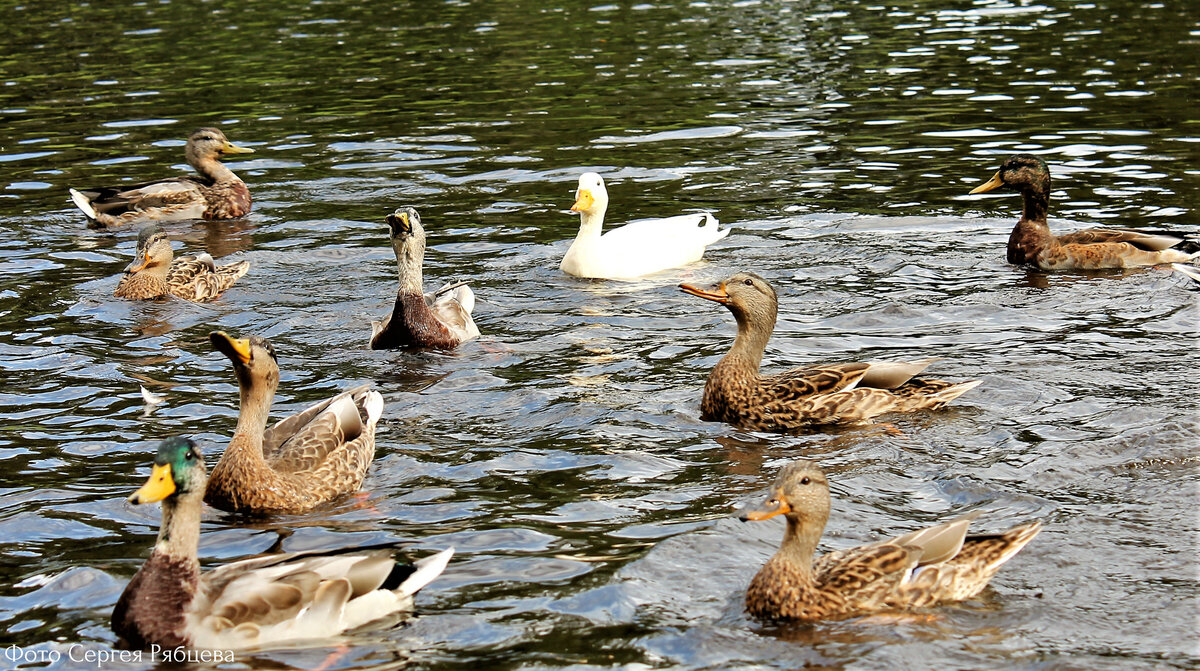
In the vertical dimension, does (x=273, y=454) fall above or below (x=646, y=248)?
above

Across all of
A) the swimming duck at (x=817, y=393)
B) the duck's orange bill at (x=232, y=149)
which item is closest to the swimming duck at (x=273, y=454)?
the swimming duck at (x=817, y=393)

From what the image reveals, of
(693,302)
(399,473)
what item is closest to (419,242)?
(693,302)

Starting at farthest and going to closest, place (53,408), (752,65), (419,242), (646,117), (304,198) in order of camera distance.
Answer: (752,65) < (646,117) < (304,198) < (419,242) < (53,408)

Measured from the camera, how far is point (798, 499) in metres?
7.42

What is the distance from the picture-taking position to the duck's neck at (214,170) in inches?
706

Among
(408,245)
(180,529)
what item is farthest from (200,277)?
(180,529)

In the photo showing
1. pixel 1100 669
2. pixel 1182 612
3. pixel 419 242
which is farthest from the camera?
pixel 419 242

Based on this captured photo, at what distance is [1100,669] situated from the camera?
6.58 metres

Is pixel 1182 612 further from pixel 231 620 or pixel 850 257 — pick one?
pixel 850 257

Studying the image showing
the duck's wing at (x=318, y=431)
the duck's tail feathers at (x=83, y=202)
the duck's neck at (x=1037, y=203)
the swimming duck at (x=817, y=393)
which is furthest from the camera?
the duck's tail feathers at (x=83, y=202)

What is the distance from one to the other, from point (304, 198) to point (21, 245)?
3467 millimetres

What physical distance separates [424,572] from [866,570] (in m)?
2.23

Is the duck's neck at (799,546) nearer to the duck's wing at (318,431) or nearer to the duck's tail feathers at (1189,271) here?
the duck's wing at (318,431)

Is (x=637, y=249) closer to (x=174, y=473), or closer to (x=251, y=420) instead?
(x=251, y=420)
